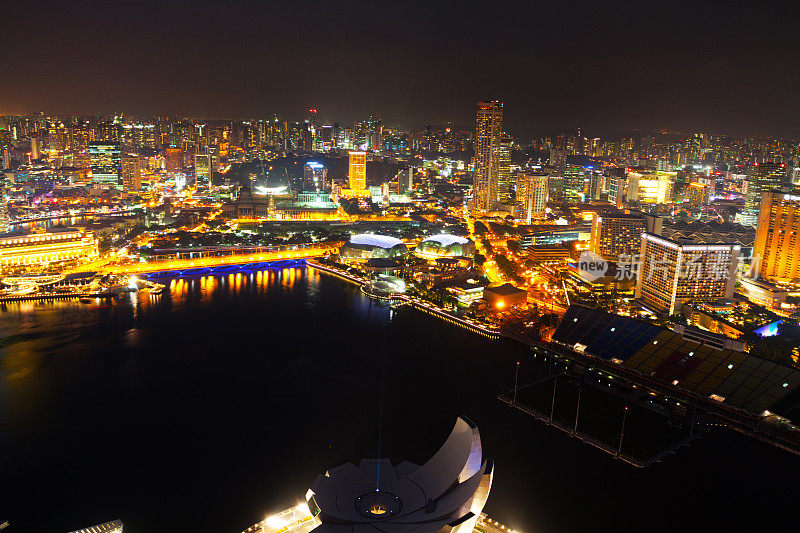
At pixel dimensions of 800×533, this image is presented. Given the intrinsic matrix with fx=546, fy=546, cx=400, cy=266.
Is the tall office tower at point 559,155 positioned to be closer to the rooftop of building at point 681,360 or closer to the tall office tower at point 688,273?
the tall office tower at point 688,273

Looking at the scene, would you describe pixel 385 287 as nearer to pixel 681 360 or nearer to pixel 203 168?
pixel 681 360

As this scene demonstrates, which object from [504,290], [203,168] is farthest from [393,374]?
[203,168]

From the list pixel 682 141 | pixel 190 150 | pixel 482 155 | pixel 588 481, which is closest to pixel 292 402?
pixel 588 481

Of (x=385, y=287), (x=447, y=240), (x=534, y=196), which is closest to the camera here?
(x=385, y=287)

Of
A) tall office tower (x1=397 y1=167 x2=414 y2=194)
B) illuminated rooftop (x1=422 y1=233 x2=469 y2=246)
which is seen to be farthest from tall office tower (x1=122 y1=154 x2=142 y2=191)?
illuminated rooftop (x1=422 y1=233 x2=469 y2=246)

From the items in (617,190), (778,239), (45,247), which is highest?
(617,190)

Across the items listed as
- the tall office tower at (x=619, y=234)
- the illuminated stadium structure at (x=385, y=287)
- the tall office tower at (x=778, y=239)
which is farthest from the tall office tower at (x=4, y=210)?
the tall office tower at (x=778, y=239)
